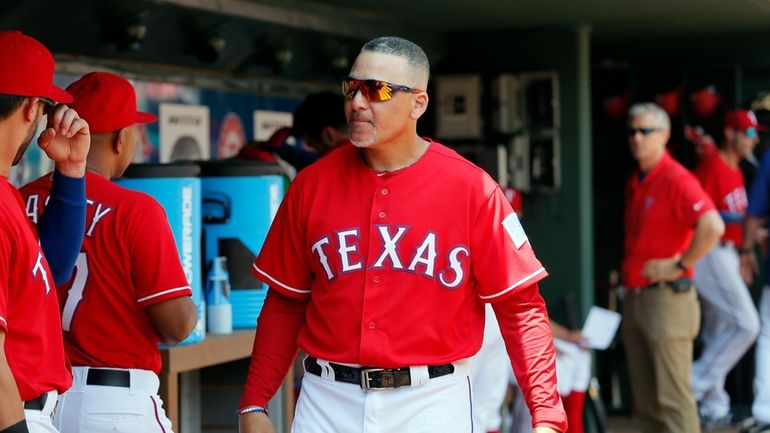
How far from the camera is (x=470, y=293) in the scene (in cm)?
375

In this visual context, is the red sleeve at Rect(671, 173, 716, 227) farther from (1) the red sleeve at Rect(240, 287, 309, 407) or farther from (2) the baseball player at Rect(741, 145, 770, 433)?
(1) the red sleeve at Rect(240, 287, 309, 407)

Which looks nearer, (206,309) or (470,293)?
(470,293)

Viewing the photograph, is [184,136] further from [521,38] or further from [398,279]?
[398,279]

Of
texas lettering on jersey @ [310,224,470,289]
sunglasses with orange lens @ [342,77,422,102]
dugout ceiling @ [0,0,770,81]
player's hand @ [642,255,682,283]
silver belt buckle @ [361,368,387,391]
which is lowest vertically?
silver belt buckle @ [361,368,387,391]

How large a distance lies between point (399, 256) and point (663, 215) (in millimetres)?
4485

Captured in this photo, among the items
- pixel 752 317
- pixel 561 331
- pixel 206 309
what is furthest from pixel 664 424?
pixel 206 309

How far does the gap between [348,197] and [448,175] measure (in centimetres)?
28

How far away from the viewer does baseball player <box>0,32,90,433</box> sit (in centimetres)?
297

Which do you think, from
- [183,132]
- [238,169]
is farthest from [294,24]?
[238,169]

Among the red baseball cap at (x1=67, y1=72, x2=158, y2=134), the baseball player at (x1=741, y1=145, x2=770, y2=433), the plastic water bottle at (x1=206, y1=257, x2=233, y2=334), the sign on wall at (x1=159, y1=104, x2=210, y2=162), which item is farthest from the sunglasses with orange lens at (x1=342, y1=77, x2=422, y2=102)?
the baseball player at (x1=741, y1=145, x2=770, y2=433)

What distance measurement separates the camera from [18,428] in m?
2.89

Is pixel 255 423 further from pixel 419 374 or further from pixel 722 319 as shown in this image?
pixel 722 319

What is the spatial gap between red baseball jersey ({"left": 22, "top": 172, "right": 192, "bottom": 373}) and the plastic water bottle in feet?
4.79

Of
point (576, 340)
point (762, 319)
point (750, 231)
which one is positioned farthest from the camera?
point (750, 231)
